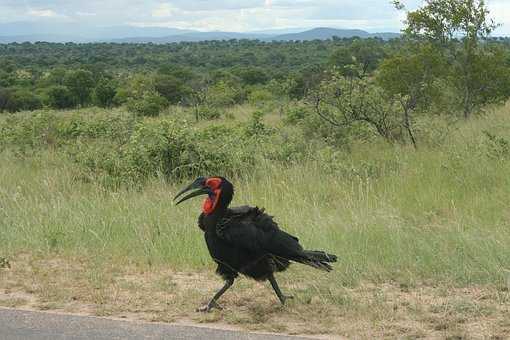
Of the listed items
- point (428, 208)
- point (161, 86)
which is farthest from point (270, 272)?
point (161, 86)

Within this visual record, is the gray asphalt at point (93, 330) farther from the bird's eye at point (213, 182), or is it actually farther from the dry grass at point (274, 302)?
the bird's eye at point (213, 182)

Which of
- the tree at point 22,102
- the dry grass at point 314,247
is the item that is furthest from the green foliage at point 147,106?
the dry grass at point 314,247

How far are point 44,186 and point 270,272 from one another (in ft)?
18.5

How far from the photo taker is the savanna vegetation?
4305 mm

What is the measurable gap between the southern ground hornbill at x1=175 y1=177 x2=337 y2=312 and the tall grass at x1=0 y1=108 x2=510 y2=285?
0.66 meters

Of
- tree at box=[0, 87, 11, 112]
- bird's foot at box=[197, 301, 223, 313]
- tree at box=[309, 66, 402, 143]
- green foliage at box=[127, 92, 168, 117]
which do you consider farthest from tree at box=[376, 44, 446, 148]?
tree at box=[0, 87, 11, 112]

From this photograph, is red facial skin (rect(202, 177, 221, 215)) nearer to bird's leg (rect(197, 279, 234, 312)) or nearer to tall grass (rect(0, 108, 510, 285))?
bird's leg (rect(197, 279, 234, 312))

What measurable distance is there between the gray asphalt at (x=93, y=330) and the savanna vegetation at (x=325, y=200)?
0.70 feet

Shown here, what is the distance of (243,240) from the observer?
4.08 metres

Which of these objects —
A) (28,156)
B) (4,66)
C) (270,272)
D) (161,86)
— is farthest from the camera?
(4,66)

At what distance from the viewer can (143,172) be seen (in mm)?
9453

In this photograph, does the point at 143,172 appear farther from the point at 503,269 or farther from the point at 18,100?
the point at 18,100

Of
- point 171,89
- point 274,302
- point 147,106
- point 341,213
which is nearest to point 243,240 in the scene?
point 274,302

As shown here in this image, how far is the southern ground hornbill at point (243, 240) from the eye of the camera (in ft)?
13.5
